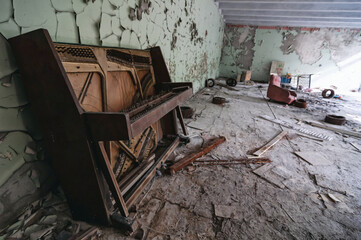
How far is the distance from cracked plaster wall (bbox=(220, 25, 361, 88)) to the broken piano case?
31.3 feet

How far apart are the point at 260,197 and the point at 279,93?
4294mm

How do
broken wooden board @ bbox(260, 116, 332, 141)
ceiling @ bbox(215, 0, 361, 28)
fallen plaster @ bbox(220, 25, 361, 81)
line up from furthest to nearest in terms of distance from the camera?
fallen plaster @ bbox(220, 25, 361, 81)
ceiling @ bbox(215, 0, 361, 28)
broken wooden board @ bbox(260, 116, 332, 141)

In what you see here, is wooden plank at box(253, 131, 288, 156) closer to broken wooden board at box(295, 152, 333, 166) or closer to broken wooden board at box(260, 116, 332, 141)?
broken wooden board at box(295, 152, 333, 166)

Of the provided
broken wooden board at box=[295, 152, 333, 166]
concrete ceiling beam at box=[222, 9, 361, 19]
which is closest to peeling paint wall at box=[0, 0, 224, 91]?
broken wooden board at box=[295, 152, 333, 166]

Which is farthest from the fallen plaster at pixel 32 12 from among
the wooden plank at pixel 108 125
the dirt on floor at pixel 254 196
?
the dirt on floor at pixel 254 196

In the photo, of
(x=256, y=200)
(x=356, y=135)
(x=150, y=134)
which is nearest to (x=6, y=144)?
(x=150, y=134)

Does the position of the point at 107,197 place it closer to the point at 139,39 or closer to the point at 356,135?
the point at 139,39

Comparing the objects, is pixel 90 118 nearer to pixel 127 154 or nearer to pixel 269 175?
pixel 127 154

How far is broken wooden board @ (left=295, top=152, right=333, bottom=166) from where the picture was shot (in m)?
2.27

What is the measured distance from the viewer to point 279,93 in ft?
16.6

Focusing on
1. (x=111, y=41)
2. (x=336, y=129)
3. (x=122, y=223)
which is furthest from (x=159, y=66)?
(x=336, y=129)

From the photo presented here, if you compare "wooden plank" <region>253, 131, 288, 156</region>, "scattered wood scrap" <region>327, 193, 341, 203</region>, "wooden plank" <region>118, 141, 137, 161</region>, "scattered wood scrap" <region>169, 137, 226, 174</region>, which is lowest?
"scattered wood scrap" <region>327, 193, 341, 203</region>

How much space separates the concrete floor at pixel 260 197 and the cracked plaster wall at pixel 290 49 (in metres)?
8.23

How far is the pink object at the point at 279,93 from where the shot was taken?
194 inches
